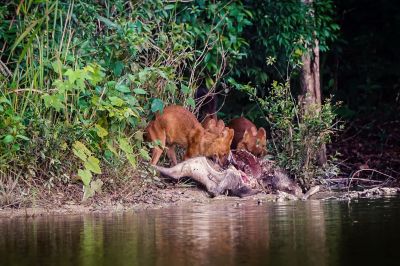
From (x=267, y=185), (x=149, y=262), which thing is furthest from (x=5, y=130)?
(x=149, y=262)

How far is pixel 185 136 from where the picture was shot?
14.4 metres

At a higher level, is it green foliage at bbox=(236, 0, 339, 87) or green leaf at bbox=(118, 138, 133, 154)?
green foliage at bbox=(236, 0, 339, 87)

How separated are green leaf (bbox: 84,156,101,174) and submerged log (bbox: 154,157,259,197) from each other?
204 centimetres

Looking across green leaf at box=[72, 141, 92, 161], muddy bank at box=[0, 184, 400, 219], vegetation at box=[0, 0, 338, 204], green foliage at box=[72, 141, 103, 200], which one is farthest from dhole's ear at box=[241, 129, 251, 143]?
green leaf at box=[72, 141, 92, 161]

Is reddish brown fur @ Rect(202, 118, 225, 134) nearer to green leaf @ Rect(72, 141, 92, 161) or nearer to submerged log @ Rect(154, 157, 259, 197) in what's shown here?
submerged log @ Rect(154, 157, 259, 197)

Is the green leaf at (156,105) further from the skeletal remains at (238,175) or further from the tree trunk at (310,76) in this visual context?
the tree trunk at (310,76)

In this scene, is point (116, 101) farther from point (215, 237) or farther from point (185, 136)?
Answer: point (215, 237)

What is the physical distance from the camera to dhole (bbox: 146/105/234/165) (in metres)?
14.0

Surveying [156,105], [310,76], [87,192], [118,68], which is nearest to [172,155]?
[156,105]

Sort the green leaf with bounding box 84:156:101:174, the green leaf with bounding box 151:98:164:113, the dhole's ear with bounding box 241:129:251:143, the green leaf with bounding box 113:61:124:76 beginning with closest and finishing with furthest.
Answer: the green leaf with bounding box 84:156:101:174
the green leaf with bounding box 113:61:124:76
the green leaf with bounding box 151:98:164:113
the dhole's ear with bounding box 241:129:251:143

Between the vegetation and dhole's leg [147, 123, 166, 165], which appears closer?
the vegetation

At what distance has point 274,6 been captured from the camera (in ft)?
57.2

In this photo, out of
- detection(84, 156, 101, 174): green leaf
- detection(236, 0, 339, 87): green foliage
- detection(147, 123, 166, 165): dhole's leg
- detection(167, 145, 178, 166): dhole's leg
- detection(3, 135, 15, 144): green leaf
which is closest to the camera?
detection(3, 135, 15, 144): green leaf

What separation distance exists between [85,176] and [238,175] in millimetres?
2744
